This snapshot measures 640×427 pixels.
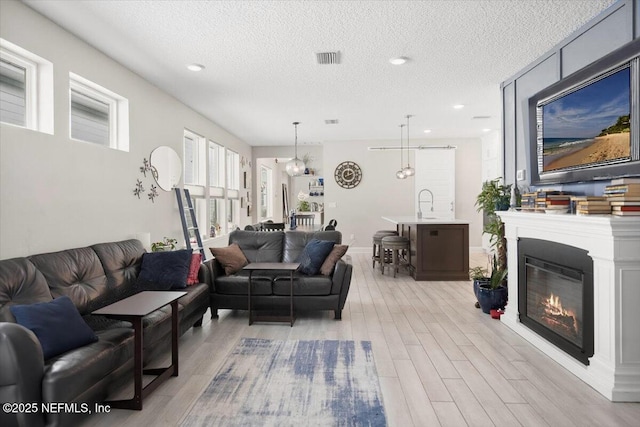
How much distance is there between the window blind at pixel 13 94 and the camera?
3047mm

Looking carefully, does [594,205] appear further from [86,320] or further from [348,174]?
[348,174]

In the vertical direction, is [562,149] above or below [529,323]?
above

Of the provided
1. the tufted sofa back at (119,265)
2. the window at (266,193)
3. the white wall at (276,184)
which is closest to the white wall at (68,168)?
the tufted sofa back at (119,265)

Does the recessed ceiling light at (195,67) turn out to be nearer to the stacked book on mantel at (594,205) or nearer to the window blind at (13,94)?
the window blind at (13,94)

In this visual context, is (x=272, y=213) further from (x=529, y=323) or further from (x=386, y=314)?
(x=529, y=323)

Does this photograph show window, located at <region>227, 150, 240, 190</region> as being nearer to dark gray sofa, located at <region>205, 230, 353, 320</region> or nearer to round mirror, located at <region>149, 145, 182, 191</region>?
round mirror, located at <region>149, 145, 182, 191</region>

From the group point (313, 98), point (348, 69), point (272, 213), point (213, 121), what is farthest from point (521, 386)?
point (272, 213)

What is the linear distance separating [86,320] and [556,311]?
3.73 metres

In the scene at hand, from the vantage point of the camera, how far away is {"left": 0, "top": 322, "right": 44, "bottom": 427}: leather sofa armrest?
1854 mm

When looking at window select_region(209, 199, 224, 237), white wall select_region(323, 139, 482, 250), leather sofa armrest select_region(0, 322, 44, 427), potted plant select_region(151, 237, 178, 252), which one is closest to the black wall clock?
white wall select_region(323, 139, 482, 250)

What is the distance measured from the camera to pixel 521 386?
273cm

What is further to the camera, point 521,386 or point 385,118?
point 385,118

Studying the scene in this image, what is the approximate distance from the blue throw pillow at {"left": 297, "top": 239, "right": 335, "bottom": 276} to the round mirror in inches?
89.7

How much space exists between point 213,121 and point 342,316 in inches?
187
